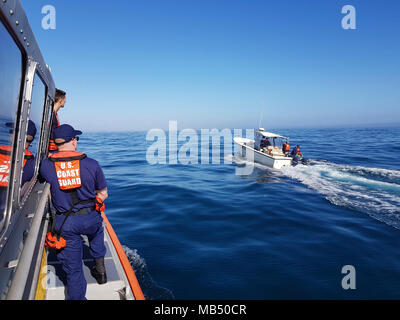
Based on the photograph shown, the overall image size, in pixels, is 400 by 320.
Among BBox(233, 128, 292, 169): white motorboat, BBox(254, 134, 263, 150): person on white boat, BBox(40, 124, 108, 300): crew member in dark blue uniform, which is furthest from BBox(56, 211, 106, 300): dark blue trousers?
BBox(254, 134, 263, 150): person on white boat

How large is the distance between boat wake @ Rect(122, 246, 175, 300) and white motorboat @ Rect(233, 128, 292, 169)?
1414cm

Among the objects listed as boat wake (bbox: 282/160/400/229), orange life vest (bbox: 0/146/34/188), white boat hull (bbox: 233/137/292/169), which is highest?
orange life vest (bbox: 0/146/34/188)

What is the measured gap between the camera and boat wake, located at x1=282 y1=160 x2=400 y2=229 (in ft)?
31.8

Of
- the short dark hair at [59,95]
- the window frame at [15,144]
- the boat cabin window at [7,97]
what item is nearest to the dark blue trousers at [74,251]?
the window frame at [15,144]

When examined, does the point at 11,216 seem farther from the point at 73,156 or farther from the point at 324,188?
the point at 324,188

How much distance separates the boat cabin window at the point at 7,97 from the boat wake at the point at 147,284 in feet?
11.0

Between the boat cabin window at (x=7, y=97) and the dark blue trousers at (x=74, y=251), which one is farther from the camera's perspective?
the dark blue trousers at (x=74, y=251)

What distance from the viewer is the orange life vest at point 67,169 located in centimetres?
311

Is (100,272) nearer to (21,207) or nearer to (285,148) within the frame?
(21,207)

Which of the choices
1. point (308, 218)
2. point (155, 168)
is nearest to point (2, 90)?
point (308, 218)

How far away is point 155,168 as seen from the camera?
728 inches

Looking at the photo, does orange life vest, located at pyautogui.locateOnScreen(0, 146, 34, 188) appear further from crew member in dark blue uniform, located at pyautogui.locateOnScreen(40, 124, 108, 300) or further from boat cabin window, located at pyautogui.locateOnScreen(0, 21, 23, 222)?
crew member in dark blue uniform, located at pyautogui.locateOnScreen(40, 124, 108, 300)

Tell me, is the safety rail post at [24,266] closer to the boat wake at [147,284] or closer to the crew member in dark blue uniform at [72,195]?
the crew member in dark blue uniform at [72,195]

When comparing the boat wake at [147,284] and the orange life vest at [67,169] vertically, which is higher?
the orange life vest at [67,169]
